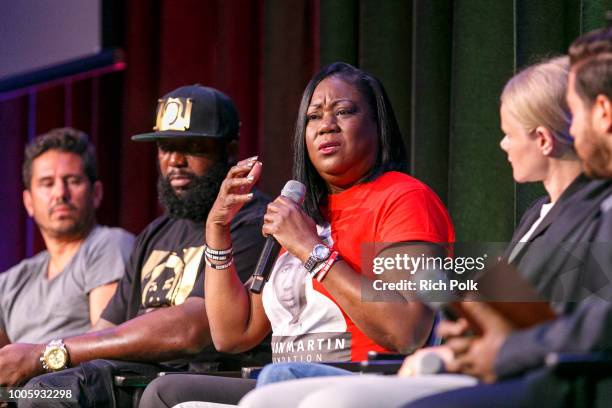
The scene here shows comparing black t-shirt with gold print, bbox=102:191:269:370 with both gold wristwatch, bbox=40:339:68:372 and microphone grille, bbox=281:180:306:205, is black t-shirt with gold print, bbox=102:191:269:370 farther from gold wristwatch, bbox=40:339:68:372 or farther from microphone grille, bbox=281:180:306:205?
microphone grille, bbox=281:180:306:205

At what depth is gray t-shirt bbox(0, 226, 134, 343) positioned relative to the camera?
11.2 ft

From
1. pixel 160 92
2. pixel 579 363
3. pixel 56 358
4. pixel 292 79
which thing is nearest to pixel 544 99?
pixel 579 363

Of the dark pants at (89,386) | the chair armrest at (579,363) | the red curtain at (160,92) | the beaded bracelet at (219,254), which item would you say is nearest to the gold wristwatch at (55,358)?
the dark pants at (89,386)

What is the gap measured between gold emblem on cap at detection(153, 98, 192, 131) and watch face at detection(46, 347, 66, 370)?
733mm

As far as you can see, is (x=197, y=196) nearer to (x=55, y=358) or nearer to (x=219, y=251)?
(x=219, y=251)

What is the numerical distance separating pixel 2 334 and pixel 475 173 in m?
1.71

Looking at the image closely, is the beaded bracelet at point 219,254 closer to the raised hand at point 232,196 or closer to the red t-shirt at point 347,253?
the raised hand at point 232,196

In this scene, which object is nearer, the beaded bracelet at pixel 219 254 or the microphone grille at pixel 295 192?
the microphone grille at pixel 295 192

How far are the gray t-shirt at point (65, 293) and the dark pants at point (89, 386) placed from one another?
709 mm

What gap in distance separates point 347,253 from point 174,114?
0.97 meters

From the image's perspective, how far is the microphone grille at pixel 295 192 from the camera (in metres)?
2.42

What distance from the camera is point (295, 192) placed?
2.43 meters

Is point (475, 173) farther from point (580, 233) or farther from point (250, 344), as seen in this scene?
point (580, 233)

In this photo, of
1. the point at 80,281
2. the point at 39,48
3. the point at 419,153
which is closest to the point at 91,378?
the point at 80,281
